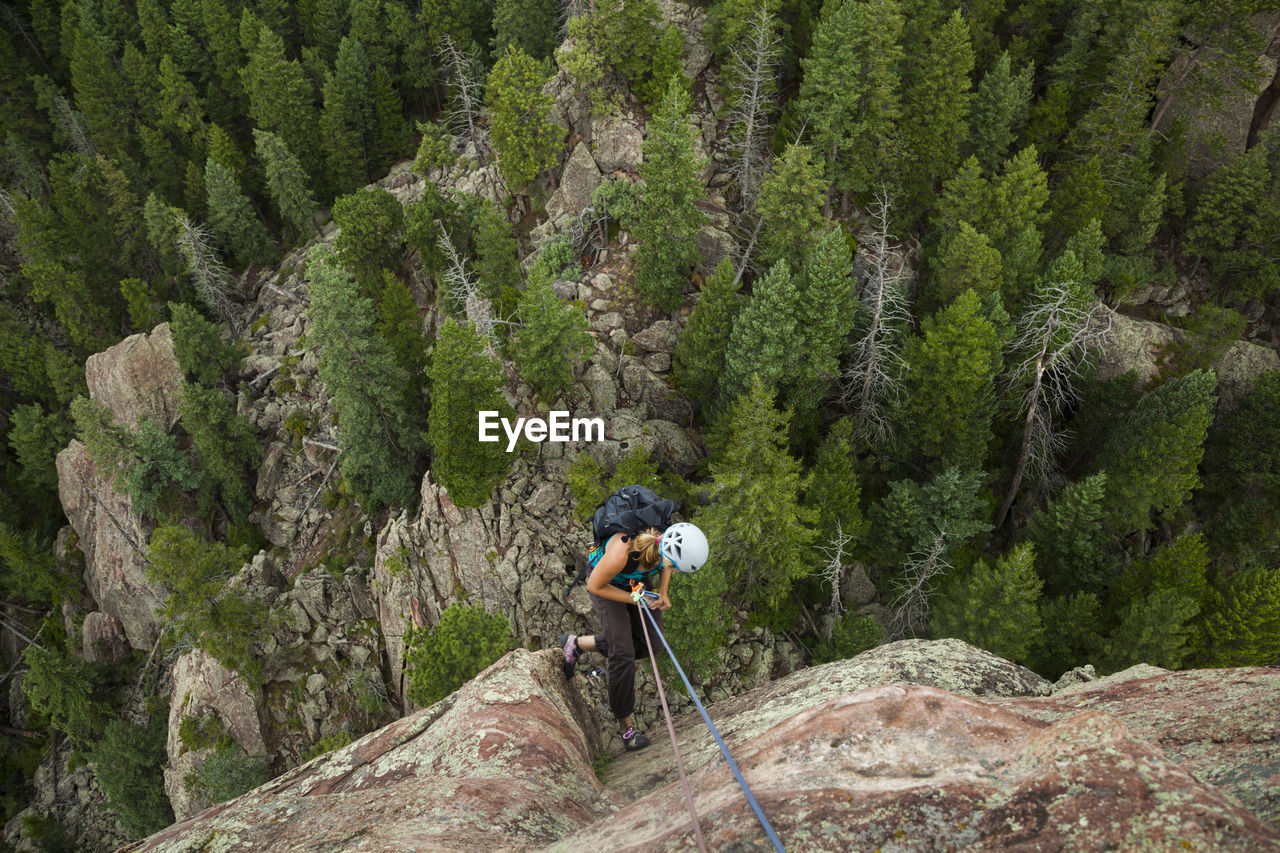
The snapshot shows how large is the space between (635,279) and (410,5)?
42.1 metres

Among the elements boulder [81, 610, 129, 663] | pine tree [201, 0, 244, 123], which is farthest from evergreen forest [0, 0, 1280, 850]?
pine tree [201, 0, 244, 123]

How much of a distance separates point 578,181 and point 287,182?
24947 millimetres

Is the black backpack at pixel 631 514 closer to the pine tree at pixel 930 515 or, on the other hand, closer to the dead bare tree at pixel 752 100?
the pine tree at pixel 930 515

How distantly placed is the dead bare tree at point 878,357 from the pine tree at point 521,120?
1927 centimetres

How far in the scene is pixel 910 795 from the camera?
552 cm

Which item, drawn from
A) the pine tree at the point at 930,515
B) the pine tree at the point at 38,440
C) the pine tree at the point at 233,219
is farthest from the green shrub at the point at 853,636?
the pine tree at the point at 38,440

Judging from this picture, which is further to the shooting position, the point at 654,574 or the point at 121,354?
the point at 121,354

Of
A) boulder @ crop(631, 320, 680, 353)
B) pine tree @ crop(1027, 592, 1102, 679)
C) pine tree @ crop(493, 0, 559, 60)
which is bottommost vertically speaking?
pine tree @ crop(1027, 592, 1102, 679)

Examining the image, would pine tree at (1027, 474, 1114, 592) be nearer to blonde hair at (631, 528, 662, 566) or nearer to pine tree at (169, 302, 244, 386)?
blonde hair at (631, 528, 662, 566)

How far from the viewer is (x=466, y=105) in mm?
43156

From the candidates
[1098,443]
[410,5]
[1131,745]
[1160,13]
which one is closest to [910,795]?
[1131,745]

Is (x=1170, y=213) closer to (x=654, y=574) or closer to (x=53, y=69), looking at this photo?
(x=654, y=574)

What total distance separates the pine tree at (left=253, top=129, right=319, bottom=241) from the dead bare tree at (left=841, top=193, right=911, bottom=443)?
40.6 metres

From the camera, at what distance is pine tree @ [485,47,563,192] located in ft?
118
